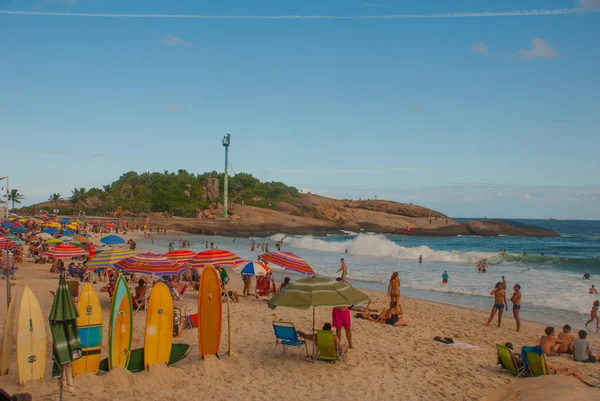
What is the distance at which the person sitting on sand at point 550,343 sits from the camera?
10278 millimetres

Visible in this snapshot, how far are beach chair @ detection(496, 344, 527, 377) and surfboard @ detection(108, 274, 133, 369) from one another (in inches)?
253

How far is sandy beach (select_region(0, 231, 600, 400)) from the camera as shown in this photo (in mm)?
6887

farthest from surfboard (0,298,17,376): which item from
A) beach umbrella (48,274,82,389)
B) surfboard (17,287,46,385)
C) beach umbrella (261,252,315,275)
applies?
beach umbrella (261,252,315,275)

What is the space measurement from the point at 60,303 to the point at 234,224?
203ft

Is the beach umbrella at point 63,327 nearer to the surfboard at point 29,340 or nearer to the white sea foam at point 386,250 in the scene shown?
the surfboard at point 29,340

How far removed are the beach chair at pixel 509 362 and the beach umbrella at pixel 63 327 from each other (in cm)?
703

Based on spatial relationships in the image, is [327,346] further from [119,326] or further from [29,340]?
[29,340]

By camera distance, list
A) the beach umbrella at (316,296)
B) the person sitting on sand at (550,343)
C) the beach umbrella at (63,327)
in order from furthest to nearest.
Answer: the person sitting on sand at (550,343) → the beach umbrella at (316,296) → the beach umbrella at (63,327)

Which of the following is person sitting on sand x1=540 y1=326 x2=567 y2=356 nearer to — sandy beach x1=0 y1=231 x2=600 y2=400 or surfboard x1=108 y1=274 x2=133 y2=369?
sandy beach x1=0 y1=231 x2=600 y2=400

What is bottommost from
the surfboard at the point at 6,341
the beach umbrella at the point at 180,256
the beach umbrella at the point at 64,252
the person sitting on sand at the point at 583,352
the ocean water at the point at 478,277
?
the ocean water at the point at 478,277

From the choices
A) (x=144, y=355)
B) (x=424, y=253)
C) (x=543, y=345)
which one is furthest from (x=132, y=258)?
(x=424, y=253)

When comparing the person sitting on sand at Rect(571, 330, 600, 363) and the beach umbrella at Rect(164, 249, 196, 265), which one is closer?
the person sitting on sand at Rect(571, 330, 600, 363)

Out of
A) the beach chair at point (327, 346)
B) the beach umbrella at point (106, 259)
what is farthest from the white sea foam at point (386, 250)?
the beach chair at point (327, 346)

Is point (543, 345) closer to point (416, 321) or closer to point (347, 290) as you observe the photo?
point (416, 321)
